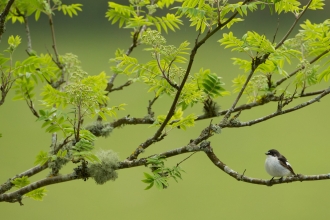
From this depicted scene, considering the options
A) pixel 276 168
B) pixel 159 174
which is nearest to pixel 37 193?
pixel 159 174

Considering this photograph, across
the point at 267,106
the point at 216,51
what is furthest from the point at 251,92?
the point at 216,51

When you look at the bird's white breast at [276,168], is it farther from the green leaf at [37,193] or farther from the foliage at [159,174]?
→ the green leaf at [37,193]

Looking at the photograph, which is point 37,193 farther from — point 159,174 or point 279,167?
point 279,167

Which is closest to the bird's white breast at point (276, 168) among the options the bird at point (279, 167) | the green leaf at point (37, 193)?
the bird at point (279, 167)

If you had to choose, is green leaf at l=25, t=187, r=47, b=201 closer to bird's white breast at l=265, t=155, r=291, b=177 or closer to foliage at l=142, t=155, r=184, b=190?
foliage at l=142, t=155, r=184, b=190

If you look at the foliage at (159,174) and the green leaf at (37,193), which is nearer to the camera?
the foliage at (159,174)

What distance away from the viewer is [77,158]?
128 cm

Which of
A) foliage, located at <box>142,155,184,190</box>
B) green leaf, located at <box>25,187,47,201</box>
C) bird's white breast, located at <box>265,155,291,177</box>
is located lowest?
foliage, located at <box>142,155,184,190</box>

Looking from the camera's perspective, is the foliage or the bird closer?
the foliage

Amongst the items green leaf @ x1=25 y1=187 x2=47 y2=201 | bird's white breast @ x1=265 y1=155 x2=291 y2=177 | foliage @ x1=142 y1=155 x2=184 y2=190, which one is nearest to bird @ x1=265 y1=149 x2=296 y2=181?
bird's white breast @ x1=265 y1=155 x2=291 y2=177

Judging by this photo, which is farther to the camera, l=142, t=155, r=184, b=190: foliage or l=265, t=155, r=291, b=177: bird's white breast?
l=265, t=155, r=291, b=177: bird's white breast

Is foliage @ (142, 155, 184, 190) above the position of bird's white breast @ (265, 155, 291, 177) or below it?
below

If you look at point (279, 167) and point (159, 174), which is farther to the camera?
point (279, 167)

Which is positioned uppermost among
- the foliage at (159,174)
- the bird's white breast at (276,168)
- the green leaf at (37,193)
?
the bird's white breast at (276,168)
